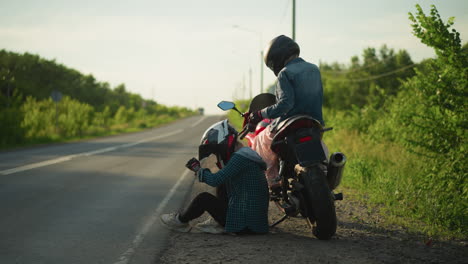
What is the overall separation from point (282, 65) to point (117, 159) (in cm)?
999

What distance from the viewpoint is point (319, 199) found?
463 centimetres

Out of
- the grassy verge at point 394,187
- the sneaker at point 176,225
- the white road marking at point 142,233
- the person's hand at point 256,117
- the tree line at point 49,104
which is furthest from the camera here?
the tree line at point 49,104

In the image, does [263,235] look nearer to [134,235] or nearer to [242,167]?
[242,167]

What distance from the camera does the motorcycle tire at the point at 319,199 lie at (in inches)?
183

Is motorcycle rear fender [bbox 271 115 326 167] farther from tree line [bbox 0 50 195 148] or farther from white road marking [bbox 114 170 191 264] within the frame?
tree line [bbox 0 50 195 148]

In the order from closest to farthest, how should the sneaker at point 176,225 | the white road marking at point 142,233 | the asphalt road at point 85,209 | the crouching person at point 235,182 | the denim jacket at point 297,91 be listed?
the white road marking at point 142,233
the asphalt road at point 85,209
the crouching person at point 235,182
the denim jacket at point 297,91
the sneaker at point 176,225

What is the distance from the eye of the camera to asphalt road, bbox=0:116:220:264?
4621 millimetres

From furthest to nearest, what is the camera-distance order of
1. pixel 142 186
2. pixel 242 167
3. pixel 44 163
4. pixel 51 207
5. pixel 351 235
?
1. pixel 44 163
2. pixel 142 186
3. pixel 51 207
4. pixel 351 235
5. pixel 242 167

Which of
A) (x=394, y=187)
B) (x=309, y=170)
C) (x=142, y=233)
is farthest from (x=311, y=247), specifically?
(x=394, y=187)

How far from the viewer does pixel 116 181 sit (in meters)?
9.64

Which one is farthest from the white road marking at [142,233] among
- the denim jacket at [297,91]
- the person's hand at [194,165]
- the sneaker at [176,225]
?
the denim jacket at [297,91]

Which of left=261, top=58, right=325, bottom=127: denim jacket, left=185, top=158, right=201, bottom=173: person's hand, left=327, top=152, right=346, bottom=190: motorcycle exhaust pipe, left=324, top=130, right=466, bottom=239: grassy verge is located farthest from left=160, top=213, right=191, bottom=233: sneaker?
Answer: left=324, top=130, right=466, bottom=239: grassy verge

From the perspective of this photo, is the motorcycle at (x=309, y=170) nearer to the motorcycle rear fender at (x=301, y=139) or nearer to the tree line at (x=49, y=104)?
the motorcycle rear fender at (x=301, y=139)

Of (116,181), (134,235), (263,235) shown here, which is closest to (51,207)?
(134,235)
